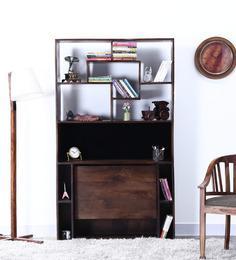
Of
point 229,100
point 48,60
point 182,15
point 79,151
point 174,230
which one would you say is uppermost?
point 182,15

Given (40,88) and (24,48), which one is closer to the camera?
(40,88)

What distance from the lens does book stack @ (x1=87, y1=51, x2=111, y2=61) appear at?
4832mm

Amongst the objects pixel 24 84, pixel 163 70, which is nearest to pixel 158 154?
pixel 163 70

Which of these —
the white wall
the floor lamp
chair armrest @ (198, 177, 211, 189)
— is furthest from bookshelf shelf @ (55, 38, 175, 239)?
chair armrest @ (198, 177, 211, 189)

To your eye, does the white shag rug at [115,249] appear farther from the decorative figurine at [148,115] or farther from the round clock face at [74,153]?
the decorative figurine at [148,115]

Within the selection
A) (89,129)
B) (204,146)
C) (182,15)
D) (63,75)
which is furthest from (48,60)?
(204,146)

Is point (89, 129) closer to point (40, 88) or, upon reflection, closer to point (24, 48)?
point (40, 88)

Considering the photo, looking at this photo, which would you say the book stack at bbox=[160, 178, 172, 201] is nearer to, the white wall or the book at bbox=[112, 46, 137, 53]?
the white wall

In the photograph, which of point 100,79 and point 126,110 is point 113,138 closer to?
point 126,110

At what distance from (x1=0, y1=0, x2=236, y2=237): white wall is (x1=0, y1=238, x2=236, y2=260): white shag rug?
0.47 m

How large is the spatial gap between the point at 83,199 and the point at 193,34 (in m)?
1.72

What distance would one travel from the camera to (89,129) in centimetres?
508

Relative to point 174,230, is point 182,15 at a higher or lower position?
higher

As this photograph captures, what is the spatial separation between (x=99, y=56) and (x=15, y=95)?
769 mm
